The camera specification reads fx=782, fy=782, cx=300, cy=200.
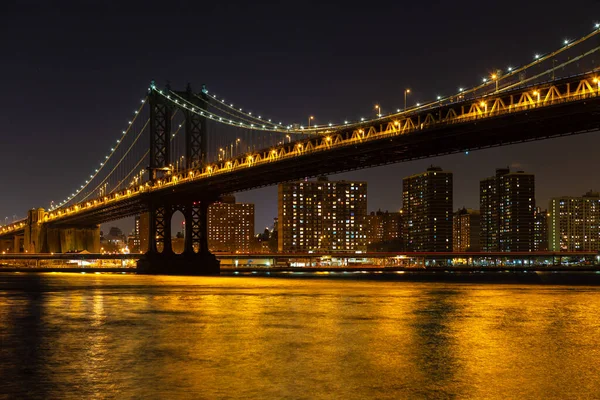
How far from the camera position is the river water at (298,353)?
47.1 feet

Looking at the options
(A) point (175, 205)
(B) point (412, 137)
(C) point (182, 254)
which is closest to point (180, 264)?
(C) point (182, 254)

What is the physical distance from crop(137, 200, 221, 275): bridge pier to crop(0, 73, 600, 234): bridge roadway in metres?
1.99

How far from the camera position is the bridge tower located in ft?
307

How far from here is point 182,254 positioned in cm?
9531

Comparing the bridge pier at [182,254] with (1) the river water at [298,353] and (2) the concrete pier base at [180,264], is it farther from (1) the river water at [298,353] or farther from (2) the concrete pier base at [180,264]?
(1) the river water at [298,353]

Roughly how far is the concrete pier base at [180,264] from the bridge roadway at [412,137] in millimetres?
7069

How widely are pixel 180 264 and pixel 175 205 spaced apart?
734cm

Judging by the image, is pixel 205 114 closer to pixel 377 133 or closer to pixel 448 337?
pixel 377 133

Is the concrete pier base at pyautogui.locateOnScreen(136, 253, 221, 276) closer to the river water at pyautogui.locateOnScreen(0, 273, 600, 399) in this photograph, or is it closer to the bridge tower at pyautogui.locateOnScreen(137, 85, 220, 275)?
the bridge tower at pyautogui.locateOnScreen(137, 85, 220, 275)

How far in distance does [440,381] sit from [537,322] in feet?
42.6

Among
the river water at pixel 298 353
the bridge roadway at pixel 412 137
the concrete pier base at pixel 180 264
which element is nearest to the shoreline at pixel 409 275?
the concrete pier base at pixel 180 264

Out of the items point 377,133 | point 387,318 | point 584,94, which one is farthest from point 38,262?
point 387,318

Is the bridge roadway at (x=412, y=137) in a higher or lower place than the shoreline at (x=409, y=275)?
higher

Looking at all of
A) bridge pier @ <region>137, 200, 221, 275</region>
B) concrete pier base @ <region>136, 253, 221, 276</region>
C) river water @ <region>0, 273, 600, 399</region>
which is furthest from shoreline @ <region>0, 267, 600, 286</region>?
river water @ <region>0, 273, 600, 399</region>
